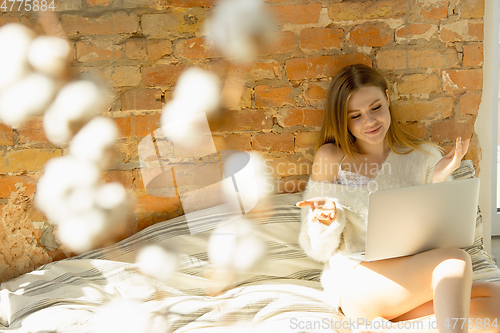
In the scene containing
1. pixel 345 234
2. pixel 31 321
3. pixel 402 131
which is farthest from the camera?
pixel 402 131

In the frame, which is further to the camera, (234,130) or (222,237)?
(234,130)

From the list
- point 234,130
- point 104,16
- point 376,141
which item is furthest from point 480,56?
point 104,16

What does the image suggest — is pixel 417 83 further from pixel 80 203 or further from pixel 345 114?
pixel 80 203

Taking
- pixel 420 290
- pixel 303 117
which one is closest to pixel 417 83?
pixel 303 117

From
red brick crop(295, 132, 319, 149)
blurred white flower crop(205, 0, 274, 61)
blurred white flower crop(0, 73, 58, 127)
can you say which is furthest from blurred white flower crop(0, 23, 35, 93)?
red brick crop(295, 132, 319, 149)

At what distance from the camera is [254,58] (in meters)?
1.26

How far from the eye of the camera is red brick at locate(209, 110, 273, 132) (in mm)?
1286

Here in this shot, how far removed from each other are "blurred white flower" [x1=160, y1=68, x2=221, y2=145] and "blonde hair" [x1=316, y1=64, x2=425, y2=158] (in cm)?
40

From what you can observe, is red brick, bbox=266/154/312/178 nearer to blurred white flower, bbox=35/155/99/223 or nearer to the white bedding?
the white bedding

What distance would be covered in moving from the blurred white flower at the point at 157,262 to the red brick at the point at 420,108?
3.14 ft

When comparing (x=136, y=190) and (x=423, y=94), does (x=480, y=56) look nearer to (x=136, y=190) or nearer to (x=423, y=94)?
(x=423, y=94)

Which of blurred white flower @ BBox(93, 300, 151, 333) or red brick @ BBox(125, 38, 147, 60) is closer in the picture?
blurred white flower @ BBox(93, 300, 151, 333)

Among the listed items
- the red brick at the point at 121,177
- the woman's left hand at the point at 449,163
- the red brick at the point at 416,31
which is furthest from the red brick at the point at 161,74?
the woman's left hand at the point at 449,163

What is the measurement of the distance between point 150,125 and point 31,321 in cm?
69
